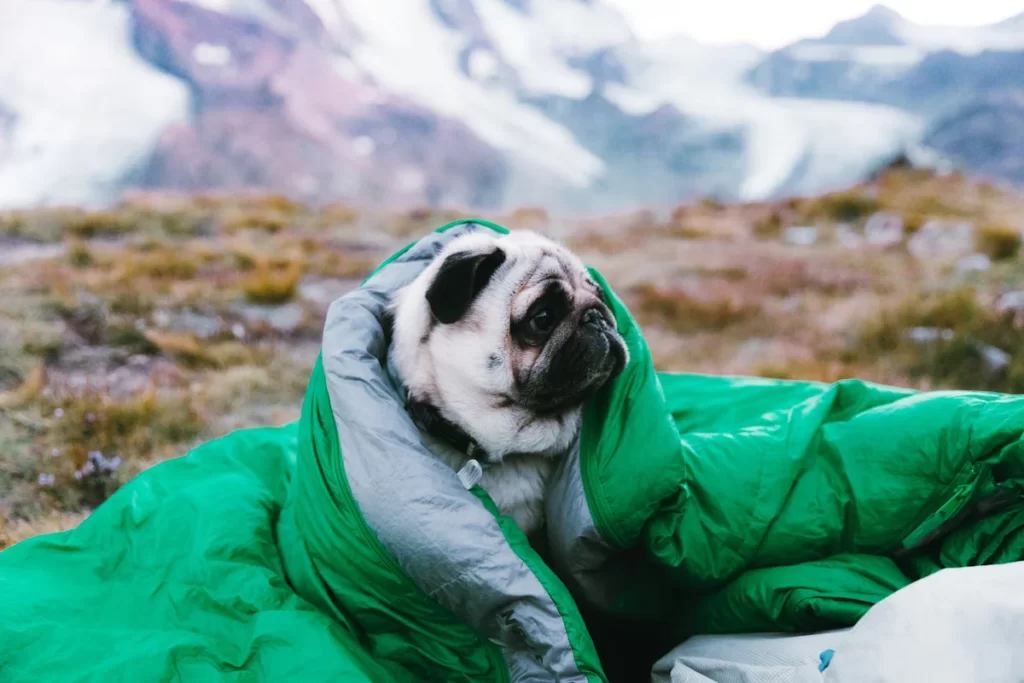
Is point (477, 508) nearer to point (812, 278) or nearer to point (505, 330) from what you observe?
point (505, 330)

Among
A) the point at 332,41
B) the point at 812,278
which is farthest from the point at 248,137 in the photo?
the point at 812,278

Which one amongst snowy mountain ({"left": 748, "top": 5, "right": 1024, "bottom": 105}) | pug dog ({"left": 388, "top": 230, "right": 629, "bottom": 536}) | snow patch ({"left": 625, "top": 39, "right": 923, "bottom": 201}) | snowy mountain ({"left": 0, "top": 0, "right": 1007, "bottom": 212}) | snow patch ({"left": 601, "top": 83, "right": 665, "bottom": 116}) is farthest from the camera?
snow patch ({"left": 601, "top": 83, "right": 665, "bottom": 116})

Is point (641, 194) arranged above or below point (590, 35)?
below

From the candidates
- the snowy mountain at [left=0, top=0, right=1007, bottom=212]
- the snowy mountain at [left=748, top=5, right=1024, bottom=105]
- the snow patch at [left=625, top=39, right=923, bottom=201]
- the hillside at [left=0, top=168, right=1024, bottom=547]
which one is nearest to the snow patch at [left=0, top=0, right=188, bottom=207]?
the snowy mountain at [left=0, top=0, right=1007, bottom=212]

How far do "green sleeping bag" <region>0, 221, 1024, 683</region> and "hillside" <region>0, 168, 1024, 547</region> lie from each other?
112 centimetres

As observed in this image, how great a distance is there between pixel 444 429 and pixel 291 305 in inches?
180

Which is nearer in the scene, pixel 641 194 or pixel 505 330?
pixel 505 330

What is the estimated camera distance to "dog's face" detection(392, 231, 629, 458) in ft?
6.66

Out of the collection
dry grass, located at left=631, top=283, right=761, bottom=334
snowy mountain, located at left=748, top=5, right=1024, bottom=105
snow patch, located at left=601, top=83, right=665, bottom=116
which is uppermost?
snowy mountain, located at left=748, top=5, right=1024, bottom=105

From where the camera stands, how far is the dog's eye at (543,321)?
212cm

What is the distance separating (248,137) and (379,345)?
11.3 m

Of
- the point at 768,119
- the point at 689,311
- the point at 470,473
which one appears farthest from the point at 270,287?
the point at 768,119

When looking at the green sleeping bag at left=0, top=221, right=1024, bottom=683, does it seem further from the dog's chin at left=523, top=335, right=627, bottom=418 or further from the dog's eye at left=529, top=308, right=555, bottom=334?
the dog's eye at left=529, top=308, right=555, bottom=334

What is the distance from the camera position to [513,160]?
42.6ft
